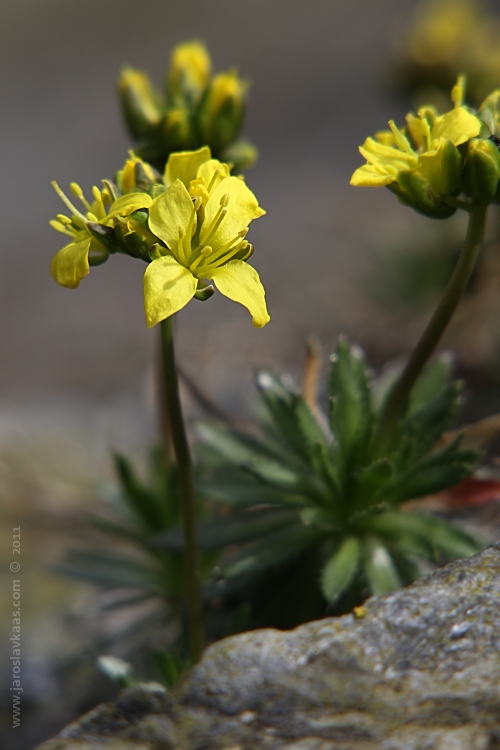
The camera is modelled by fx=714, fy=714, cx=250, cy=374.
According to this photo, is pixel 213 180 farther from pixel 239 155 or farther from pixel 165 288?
pixel 239 155

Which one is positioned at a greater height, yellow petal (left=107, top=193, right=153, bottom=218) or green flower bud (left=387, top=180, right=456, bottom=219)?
yellow petal (left=107, top=193, right=153, bottom=218)

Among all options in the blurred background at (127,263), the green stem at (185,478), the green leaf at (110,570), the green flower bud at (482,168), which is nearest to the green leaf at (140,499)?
the green leaf at (110,570)

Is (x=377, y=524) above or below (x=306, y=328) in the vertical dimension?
below

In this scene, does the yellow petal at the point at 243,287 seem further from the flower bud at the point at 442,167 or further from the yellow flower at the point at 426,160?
the flower bud at the point at 442,167

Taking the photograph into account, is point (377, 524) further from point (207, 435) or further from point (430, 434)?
point (207, 435)

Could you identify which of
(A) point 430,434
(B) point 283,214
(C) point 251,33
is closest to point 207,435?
(A) point 430,434

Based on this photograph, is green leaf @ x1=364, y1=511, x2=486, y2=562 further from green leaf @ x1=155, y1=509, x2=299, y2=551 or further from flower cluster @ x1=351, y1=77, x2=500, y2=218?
flower cluster @ x1=351, y1=77, x2=500, y2=218

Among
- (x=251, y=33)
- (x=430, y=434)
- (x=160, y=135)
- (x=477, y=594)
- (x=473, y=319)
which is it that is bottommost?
(x=477, y=594)

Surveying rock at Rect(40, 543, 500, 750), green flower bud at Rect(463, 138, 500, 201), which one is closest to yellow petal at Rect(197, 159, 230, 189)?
green flower bud at Rect(463, 138, 500, 201)
